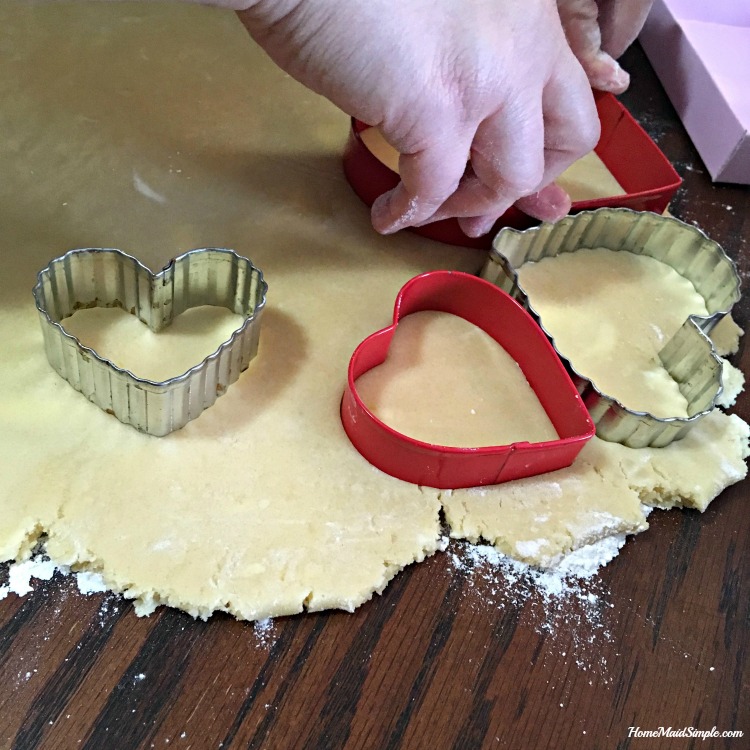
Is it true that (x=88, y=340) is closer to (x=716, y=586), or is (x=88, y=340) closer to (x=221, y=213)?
(x=221, y=213)

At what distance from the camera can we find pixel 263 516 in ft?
2.59

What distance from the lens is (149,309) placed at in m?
0.88

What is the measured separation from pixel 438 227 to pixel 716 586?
0.59 m

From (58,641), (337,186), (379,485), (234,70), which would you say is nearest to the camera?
(58,641)

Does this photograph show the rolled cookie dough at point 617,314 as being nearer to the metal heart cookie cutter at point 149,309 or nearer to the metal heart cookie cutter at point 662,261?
the metal heart cookie cutter at point 662,261

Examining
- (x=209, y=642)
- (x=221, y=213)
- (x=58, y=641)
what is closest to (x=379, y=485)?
(x=209, y=642)

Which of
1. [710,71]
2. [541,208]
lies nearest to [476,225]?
[541,208]

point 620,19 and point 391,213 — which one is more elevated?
point 620,19

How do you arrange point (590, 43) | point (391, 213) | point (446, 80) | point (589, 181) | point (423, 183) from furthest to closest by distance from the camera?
1. point (589, 181)
2. point (590, 43)
3. point (391, 213)
4. point (423, 183)
5. point (446, 80)

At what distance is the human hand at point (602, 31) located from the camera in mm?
1023

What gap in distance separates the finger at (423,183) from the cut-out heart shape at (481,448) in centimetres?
8

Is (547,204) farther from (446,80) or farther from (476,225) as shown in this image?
(446,80)

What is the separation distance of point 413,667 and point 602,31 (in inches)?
36.1

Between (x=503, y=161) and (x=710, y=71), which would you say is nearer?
(x=503, y=161)
